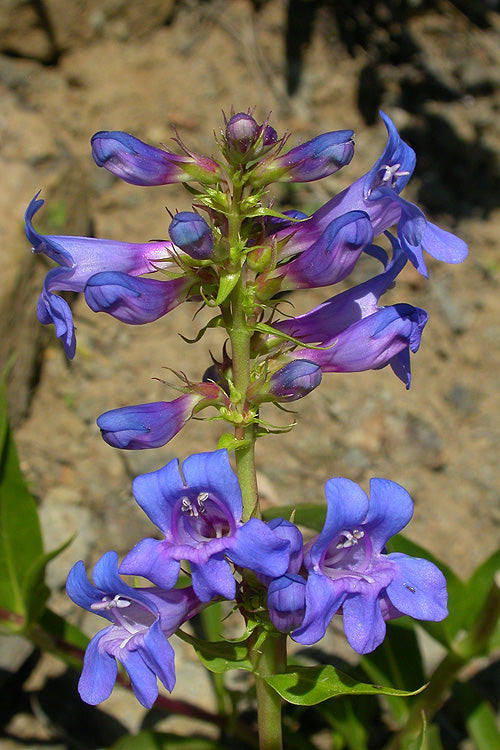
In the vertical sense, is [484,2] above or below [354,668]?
above

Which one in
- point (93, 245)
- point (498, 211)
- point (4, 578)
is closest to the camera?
point (93, 245)

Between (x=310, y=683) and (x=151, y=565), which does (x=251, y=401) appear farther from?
(x=310, y=683)

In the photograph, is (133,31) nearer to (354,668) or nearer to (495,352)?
(495,352)

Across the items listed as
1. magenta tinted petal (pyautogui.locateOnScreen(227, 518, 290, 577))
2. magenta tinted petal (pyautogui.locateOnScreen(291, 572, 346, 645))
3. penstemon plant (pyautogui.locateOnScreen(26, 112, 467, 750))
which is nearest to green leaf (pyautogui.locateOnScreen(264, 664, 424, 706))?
penstemon plant (pyautogui.locateOnScreen(26, 112, 467, 750))

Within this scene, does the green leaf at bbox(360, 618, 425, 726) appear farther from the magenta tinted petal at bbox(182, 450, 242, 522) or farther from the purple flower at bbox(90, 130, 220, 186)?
the purple flower at bbox(90, 130, 220, 186)

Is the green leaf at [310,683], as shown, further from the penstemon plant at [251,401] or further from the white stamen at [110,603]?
the white stamen at [110,603]

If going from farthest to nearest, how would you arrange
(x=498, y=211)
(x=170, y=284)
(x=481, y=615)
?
(x=498, y=211) → (x=481, y=615) → (x=170, y=284)

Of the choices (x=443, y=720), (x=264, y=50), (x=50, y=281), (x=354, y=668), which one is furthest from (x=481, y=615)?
(x=264, y=50)

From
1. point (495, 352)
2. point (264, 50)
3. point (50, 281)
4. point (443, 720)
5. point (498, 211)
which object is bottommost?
point (443, 720)
